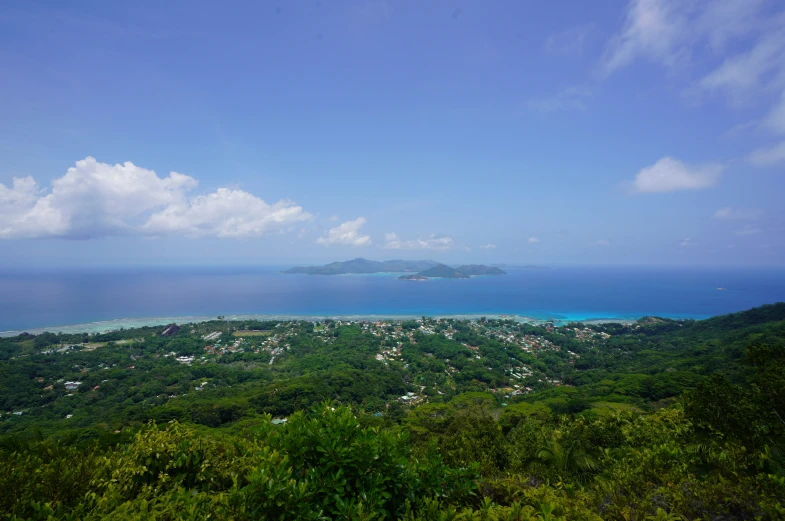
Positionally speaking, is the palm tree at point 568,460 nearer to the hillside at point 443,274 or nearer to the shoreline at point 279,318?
the shoreline at point 279,318

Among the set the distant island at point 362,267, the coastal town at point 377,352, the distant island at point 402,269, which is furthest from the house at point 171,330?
the distant island at point 362,267

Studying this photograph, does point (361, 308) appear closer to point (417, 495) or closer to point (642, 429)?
point (642, 429)

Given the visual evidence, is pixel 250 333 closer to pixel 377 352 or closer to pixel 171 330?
pixel 171 330

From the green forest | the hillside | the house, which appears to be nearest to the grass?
the green forest

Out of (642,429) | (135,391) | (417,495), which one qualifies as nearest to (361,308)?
(135,391)

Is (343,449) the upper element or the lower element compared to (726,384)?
upper

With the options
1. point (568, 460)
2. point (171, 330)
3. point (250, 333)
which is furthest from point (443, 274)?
point (568, 460)
